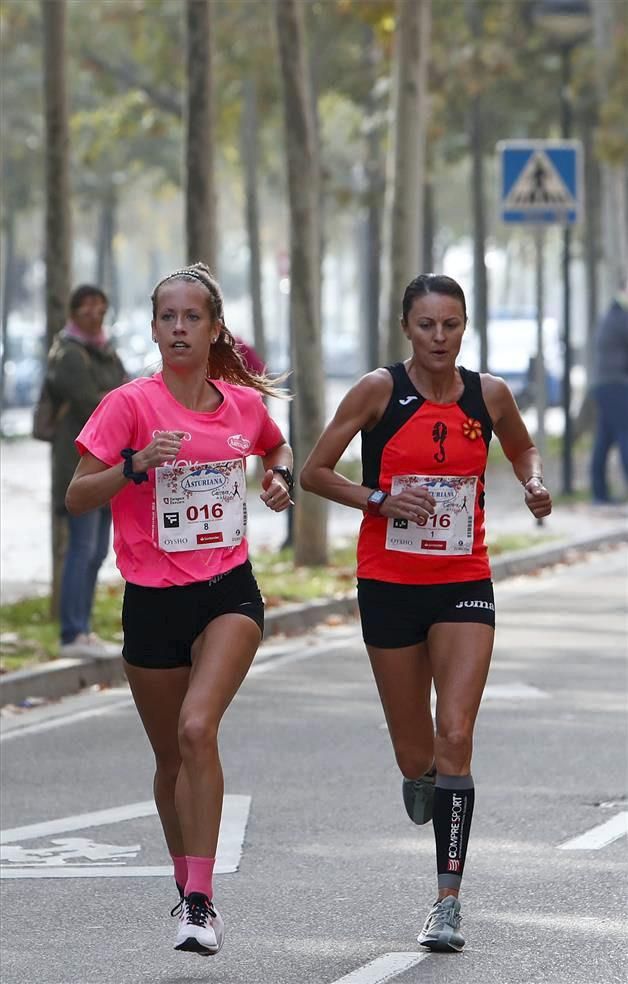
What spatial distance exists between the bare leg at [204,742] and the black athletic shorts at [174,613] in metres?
0.08

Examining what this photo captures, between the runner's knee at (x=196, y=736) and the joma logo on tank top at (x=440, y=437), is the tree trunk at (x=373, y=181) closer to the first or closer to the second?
the joma logo on tank top at (x=440, y=437)

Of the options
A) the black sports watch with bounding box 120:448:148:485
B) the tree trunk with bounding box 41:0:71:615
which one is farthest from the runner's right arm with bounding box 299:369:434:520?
the tree trunk with bounding box 41:0:71:615

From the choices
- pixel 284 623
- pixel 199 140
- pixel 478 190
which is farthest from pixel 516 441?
pixel 478 190

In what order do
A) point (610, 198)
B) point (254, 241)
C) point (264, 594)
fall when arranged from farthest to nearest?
point (610, 198) → point (254, 241) → point (264, 594)

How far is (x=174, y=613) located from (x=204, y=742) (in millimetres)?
374

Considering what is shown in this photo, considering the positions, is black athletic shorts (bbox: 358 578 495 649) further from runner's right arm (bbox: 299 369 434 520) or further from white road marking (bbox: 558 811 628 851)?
white road marking (bbox: 558 811 628 851)

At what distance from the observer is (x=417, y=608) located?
6.75 m

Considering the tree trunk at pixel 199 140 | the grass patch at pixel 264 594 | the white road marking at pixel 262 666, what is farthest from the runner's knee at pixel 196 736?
the tree trunk at pixel 199 140

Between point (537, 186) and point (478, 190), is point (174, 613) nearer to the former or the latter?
point (537, 186)

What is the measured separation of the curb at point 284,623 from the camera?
11.5m

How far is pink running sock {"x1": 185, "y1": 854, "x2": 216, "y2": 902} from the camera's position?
6.05 m

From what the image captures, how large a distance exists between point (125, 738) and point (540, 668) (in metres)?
2.87

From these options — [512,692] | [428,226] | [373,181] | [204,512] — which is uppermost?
[373,181]

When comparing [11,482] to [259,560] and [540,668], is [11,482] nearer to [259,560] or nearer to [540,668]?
[259,560]
